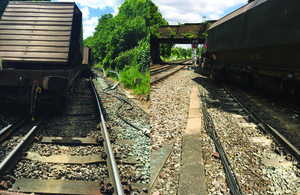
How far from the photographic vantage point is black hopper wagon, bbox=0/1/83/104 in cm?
634

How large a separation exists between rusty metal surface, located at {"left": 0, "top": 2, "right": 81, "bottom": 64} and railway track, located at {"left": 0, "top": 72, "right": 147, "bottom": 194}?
2.28m

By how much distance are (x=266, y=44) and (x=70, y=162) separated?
6.47 m

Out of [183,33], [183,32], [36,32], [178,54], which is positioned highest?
[183,32]

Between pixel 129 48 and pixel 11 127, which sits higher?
pixel 129 48

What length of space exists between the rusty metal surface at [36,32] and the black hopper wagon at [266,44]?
603 cm

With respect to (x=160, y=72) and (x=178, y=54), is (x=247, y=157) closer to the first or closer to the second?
(x=160, y=72)

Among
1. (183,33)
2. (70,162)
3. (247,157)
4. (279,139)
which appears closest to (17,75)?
(70,162)

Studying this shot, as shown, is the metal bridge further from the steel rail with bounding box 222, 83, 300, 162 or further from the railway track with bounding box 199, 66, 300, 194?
the steel rail with bounding box 222, 83, 300, 162

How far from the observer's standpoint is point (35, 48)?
7.06 meters

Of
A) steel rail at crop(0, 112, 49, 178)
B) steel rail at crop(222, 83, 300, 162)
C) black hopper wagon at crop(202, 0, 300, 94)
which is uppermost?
black hopper wagon at crop(202, 0, 300, 94)

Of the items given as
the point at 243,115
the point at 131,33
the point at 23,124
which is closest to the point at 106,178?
the point at 23,124

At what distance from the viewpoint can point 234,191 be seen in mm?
3096

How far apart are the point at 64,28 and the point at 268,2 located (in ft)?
20.8

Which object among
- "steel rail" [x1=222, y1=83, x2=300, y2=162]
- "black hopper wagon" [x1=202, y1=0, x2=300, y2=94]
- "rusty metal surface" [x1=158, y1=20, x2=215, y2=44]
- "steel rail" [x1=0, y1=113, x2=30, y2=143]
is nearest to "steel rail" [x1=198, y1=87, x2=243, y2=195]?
"steel rail" [x1=222, y1=83, x2=300, y2=162]
